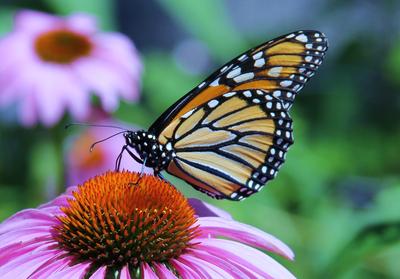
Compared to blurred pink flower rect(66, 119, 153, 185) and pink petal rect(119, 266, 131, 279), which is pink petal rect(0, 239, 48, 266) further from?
blurred pink flower rect(66, 119, 153, 185)

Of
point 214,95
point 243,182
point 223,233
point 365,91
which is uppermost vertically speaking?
point 365,91

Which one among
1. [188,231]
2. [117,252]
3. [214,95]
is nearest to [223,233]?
[188,231]

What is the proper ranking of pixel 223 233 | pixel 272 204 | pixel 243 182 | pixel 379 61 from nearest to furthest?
pixel 223 233 < pixel 243 182 < pixel 272 204 < pixel 379 61

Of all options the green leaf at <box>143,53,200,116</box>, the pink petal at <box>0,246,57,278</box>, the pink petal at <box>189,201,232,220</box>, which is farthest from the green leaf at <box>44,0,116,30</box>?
the pink petal at <box>0,246,57,278</box>

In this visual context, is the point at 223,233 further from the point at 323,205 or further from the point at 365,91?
the point at 365,91

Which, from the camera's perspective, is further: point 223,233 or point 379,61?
point 379,61

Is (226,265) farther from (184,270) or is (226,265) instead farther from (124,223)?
(124,223)
